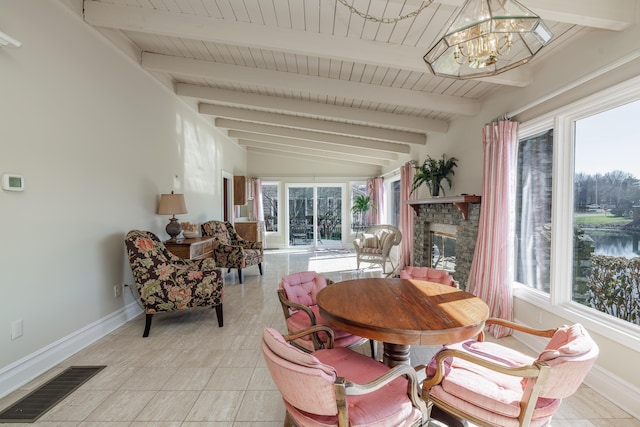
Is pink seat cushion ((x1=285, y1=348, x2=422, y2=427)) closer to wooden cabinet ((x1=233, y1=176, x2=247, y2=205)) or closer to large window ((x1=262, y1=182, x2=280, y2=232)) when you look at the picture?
wooden cabinet ((x1=233, y1=176, x2=247, y2=205))

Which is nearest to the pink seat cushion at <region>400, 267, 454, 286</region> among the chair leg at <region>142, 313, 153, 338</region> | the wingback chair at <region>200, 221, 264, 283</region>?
the chair leg at <region>142, 313, 153, 338</region>

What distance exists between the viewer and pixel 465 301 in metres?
1.95

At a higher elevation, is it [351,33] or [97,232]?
[351,33]

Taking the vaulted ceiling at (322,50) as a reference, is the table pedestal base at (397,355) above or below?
below

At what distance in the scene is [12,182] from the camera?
7.13 feet

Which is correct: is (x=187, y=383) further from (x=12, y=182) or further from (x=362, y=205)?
(x=362, y=205)

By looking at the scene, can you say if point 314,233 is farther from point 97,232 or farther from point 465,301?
point 465,301

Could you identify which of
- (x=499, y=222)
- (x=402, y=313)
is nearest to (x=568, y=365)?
(x=402, y=313)

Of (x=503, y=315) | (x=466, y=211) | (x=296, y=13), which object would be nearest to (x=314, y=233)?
(x=466, y=211)

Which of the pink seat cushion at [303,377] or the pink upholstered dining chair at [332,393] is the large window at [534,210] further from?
the pink seat cushion at [303,377]

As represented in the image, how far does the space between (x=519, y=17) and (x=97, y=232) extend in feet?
11.9

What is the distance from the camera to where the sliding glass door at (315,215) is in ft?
30.9

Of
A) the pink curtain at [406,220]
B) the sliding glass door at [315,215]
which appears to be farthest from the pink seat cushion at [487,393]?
the sliding glass door at [315,215]

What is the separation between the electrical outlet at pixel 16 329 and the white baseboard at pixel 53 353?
19 cm
